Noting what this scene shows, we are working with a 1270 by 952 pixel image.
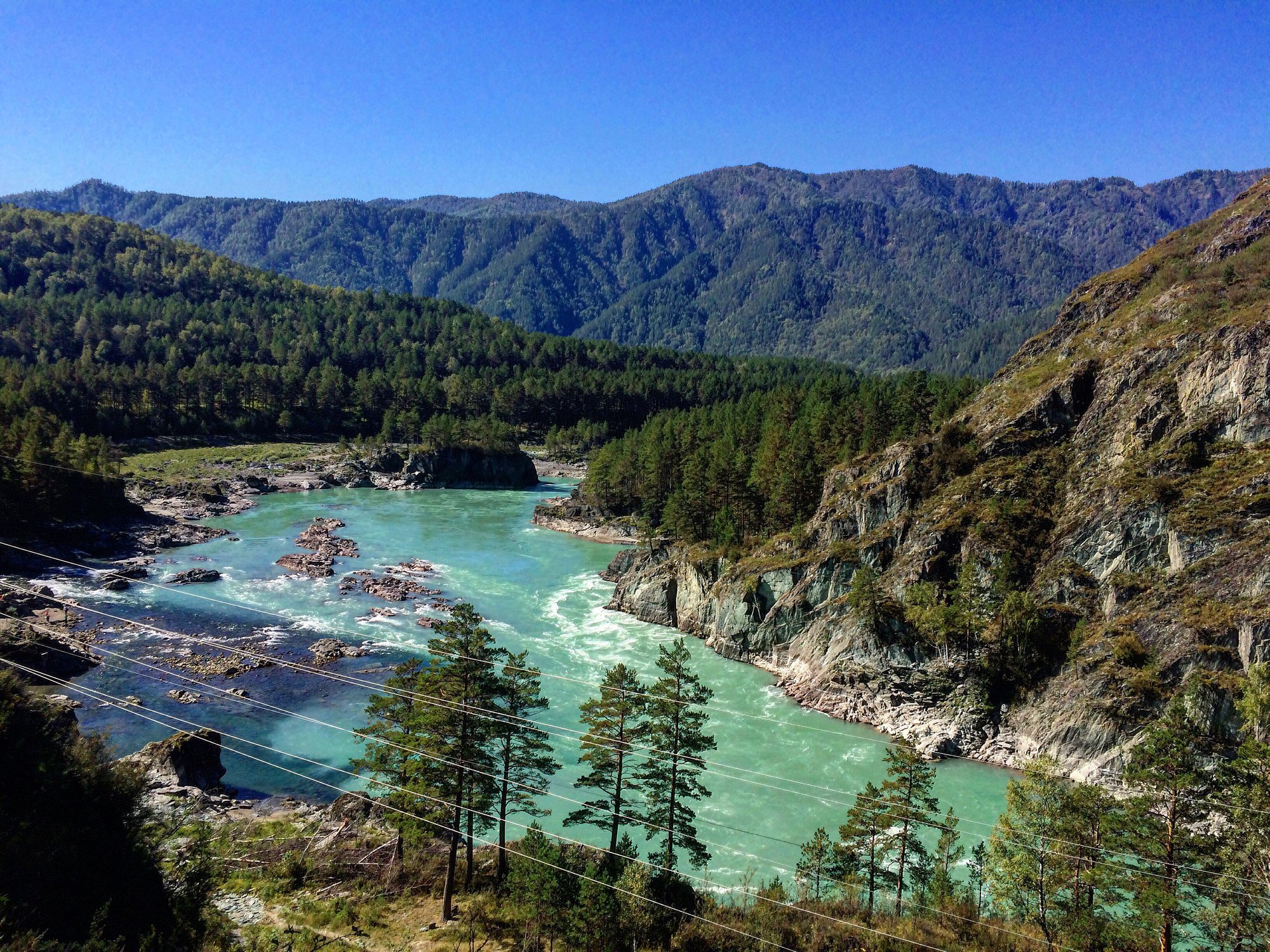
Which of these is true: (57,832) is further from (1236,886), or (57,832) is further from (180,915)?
(1236,886)

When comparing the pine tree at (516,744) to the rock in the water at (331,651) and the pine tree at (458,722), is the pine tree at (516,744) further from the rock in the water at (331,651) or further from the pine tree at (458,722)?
the rock in the water at (331,651)

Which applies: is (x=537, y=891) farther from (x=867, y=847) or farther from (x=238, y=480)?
(x=238, y=480)

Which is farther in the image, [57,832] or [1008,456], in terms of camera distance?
[1008,456]

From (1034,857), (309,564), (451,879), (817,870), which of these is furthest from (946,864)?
(309,564)

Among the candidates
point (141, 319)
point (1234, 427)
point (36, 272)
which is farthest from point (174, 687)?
point (36, 272)

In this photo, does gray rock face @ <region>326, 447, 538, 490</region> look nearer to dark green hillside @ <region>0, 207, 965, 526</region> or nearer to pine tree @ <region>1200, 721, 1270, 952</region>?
dark green hillside @ <region>0, 207, 965, 526</region>

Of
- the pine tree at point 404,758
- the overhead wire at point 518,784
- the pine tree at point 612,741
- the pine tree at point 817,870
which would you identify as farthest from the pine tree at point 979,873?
the pine tree at point 404,758

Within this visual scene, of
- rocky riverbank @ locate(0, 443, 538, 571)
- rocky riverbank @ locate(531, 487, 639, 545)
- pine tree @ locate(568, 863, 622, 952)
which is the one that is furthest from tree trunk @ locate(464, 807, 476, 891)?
rocky riverbank @ locate(531, 487, 639, 545)
